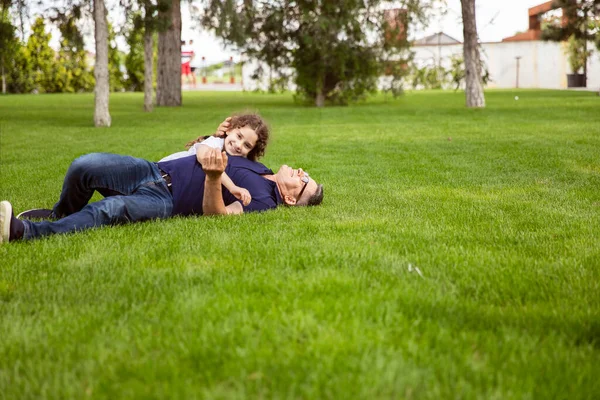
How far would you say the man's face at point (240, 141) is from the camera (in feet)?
15.6

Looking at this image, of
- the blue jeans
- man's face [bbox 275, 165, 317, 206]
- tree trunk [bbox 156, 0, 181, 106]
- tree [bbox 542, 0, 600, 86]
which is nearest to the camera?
the blue jeans

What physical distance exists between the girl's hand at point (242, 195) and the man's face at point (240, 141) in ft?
1.27

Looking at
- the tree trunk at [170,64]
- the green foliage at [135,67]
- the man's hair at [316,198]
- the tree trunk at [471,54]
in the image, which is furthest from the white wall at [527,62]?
the man's hair at [316,198]

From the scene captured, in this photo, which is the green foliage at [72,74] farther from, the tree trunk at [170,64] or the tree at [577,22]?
the tree at [577,22]

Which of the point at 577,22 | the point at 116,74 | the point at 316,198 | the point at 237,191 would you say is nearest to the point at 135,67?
the point at 116,74

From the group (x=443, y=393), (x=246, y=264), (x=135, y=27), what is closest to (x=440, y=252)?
(x=246, y=264)

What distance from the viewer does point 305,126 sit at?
14.9 meters

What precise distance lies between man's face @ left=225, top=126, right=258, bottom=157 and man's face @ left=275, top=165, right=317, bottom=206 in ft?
1.13

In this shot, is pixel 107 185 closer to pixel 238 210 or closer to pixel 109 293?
pixel 238 210

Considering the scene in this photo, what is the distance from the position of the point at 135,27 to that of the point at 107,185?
509 inches

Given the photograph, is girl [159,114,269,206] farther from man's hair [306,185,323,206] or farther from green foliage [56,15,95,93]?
green foliage [56,15,95,93]

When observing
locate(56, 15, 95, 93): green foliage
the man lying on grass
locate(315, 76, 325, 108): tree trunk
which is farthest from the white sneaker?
locate(56, 15, 95, 93): green foliage

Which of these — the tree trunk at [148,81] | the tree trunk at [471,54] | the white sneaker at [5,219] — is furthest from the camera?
the tree trunk at [148,81]

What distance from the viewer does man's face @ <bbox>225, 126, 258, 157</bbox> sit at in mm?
4770
